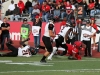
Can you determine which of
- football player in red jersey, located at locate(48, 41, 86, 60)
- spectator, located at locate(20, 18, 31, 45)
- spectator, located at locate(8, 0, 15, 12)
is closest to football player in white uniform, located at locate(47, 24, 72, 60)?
football player in red jersey, located at locate(48, 41, 86, 60)

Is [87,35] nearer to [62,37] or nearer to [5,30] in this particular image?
[62,37]

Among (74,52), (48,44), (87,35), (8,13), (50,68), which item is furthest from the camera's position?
(8,13)

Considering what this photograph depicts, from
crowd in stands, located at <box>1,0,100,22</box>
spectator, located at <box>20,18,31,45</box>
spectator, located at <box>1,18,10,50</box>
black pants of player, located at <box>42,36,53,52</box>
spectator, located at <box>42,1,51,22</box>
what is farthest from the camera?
spectator, located at <box>42,1,51,22</box>

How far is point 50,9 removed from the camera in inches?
954

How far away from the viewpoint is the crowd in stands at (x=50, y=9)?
2333cm

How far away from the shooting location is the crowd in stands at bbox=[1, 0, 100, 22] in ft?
76.5

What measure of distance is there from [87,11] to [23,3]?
5.22m

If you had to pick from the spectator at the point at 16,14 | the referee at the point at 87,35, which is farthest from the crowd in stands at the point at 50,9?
the referee at the point at 87,35

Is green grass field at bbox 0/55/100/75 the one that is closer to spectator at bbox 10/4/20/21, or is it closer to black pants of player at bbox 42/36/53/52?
black pants of player at bbox 42/36/53/52

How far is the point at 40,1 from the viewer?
26672mm

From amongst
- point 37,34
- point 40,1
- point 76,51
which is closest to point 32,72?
point 76,51

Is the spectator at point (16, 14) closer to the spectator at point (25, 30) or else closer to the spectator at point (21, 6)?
the spectator at point (21, 6)

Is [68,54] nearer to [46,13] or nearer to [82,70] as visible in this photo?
[82,70]

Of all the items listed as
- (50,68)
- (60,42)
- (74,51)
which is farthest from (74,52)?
(50,68)
